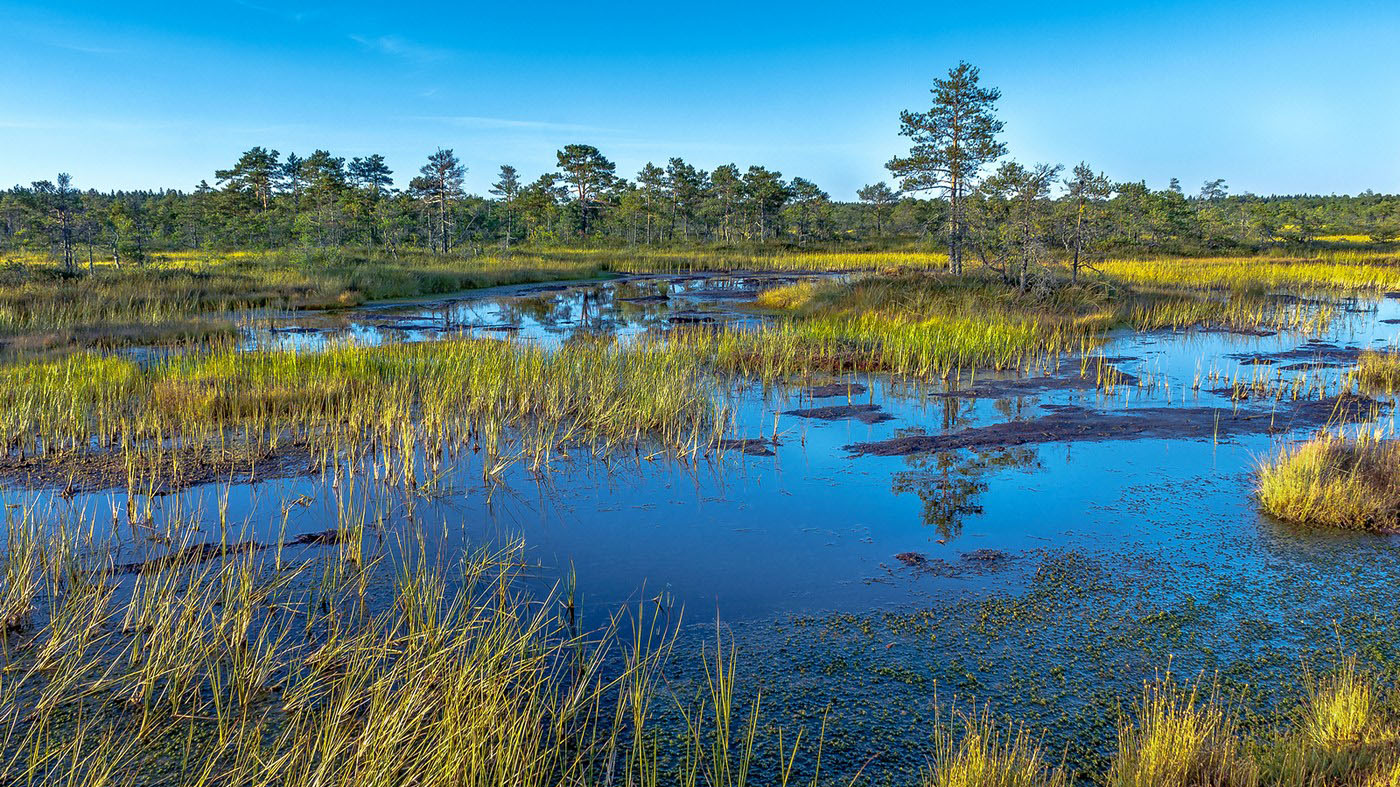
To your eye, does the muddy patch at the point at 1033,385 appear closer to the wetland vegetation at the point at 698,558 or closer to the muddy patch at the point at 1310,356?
the wetland vegetation at the point at 698,558

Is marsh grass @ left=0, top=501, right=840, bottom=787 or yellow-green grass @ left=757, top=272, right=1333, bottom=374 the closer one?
marsh grass @ left=0, top=501, right=840, bottom=787

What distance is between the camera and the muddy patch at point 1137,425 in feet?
28.2

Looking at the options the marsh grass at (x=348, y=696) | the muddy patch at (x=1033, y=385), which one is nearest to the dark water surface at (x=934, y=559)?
the marsh grass at (x=348, y=696)

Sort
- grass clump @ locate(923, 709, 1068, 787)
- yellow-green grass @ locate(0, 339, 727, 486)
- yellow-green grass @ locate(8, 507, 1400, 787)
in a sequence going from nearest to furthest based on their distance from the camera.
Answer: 1. grass clump @ locate(923, 709, 1068, 787)
2. yellow-green grass @ locate(8, 507, 1400, 787)
3. yellow-green grass @ locate(0, 339, 727, 486)

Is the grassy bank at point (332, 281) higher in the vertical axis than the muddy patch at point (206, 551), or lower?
higher

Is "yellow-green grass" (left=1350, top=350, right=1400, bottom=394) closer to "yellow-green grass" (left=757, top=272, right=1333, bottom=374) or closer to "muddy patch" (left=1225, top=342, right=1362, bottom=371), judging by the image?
"muddy patch" (left=1225, top=342, right=1362, bottom=371)

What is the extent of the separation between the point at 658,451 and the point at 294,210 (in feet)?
203

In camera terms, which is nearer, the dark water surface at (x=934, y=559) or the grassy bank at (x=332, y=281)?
the dark water surface at (x=934, y=559)

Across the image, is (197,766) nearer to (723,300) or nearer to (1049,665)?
(1049,665)

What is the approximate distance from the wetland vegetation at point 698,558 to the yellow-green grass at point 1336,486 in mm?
33

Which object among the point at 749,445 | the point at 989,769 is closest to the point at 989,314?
the point at 749,445

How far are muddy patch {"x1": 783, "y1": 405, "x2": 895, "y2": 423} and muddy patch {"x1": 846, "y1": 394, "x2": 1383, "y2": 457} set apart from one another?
1.00m

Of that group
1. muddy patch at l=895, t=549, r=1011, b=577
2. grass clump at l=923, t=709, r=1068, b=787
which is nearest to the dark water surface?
muddy patch at l=895, t=549, r=1011, b=577

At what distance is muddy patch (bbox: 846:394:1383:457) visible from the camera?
859 centimetres
